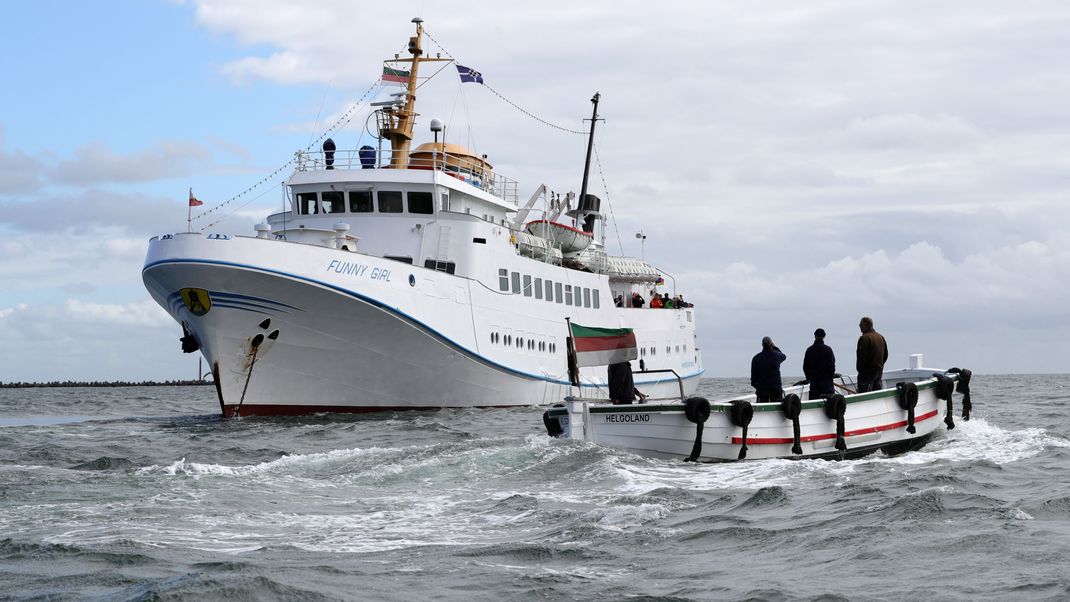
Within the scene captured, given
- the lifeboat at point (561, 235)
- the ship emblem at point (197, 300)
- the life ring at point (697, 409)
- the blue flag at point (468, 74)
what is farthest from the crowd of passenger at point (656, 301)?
the life ring at point (697, 409)

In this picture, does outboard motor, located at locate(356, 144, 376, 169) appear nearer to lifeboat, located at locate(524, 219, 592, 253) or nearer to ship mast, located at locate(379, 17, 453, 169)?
ship mast, located at locate(379, 17, 453, 169)

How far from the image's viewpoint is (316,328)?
2342cm

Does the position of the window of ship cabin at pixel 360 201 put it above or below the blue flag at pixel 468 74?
below

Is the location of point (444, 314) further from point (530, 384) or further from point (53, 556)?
point (53, 556)

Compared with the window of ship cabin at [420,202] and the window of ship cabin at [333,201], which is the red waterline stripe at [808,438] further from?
the window of ship cabin at [333,201]

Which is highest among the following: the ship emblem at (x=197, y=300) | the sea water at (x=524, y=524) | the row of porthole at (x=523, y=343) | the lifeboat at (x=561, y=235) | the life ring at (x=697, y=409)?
the lifeboat at (x=561, y=235)

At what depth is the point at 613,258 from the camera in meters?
40.3

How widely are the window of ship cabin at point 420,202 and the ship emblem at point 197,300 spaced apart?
685 centimetres

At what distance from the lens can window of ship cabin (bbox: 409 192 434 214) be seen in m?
28.1

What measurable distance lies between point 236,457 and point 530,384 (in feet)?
46.9

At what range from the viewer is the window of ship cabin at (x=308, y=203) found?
28.6 meters

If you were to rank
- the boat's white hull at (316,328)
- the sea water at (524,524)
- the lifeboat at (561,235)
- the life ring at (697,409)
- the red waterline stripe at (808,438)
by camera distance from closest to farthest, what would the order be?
the sea water at (524,524) < the life ring at (697,409) < the red waterline stripe at (808,438) < the boat's white hull at (316,328) < the lifeboat at (561,235)

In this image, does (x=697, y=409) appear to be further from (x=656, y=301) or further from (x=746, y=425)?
(x=656, y=301)

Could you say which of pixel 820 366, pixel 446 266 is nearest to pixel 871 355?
pixel 820 366
